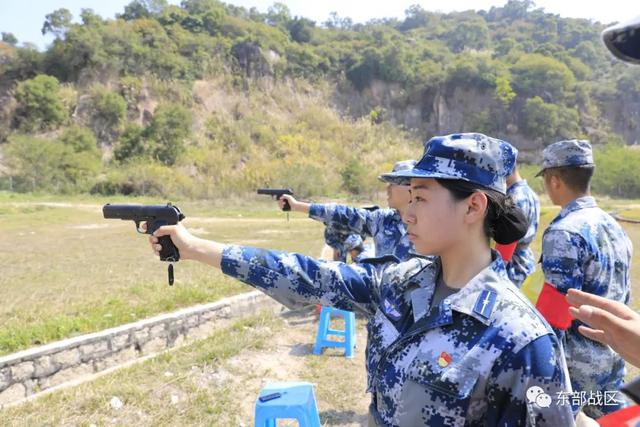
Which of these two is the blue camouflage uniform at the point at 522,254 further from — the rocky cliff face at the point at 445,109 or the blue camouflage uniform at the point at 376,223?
the rocky cliff face at the point at 445,109

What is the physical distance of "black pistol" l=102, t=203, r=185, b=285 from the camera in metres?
1.88

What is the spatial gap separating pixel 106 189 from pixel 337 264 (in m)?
25.7

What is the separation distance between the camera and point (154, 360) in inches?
181

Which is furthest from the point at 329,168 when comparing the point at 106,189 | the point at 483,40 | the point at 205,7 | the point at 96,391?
the point at 483,40

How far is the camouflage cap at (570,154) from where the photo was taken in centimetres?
239

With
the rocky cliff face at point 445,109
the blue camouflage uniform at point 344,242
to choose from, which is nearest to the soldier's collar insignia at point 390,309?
the blue camouflage uniform at point 344,242

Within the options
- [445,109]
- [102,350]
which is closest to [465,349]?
[102,350]

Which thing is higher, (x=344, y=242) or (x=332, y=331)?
(x=344, y=242)

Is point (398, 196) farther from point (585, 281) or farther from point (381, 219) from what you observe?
point (585, 281)

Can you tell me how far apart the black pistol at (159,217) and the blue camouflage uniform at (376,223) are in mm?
1486

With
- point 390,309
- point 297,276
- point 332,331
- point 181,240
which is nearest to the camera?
point 390,309

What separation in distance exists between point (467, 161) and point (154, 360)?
4024 mm

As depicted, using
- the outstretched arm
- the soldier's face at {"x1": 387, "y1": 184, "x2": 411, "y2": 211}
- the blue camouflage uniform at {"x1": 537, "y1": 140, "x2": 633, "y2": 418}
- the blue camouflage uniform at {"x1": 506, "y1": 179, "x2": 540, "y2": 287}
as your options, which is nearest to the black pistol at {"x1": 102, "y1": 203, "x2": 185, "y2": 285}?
the outstretched arm

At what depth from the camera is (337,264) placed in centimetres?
175
